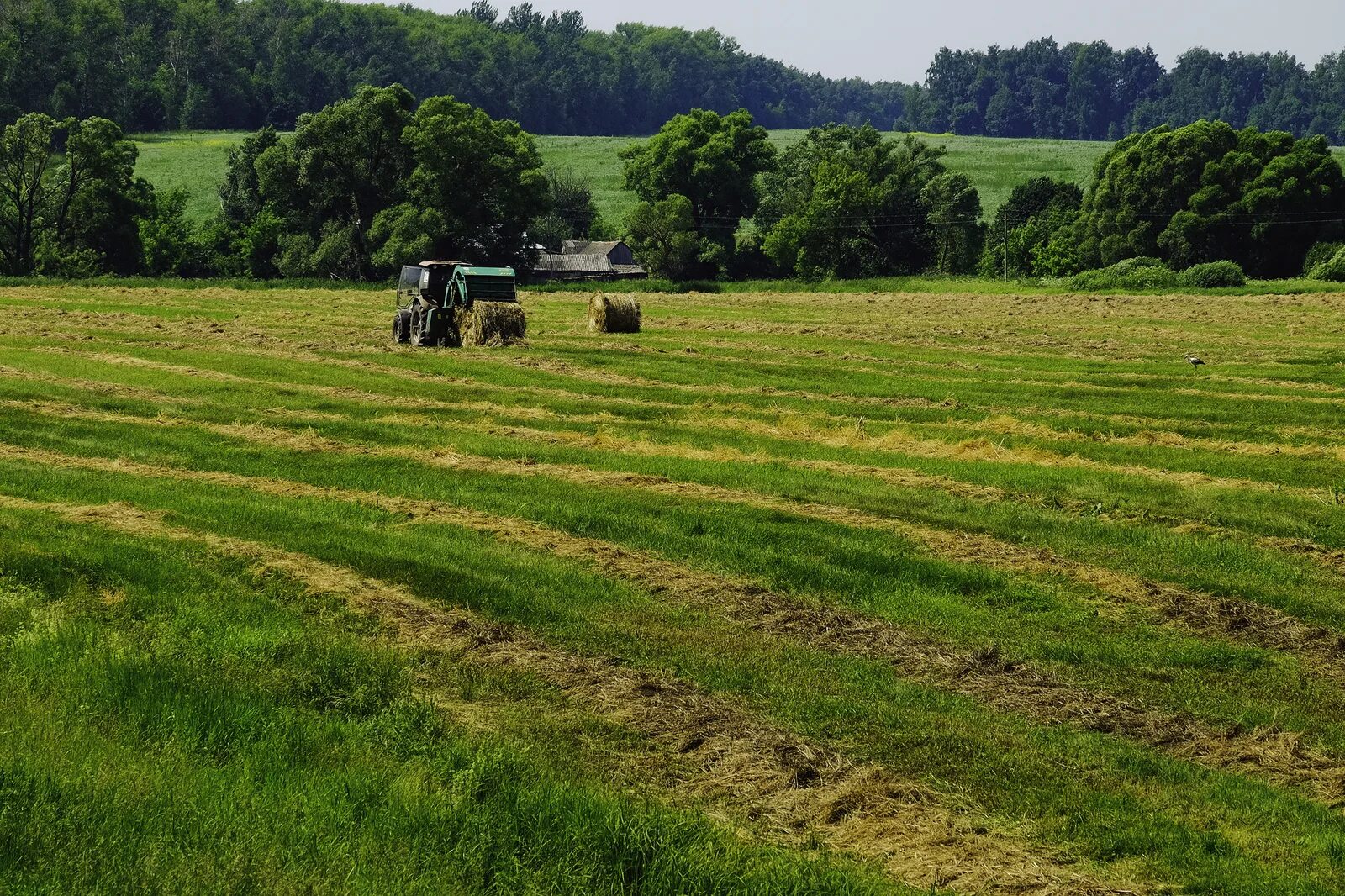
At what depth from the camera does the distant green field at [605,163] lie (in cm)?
14150

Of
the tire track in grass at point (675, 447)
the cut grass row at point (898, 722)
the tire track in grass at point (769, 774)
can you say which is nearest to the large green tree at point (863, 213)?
the tire track in grass at point (675, 447)

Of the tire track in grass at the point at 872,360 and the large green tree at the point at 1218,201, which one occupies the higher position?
the large green tree at the point at 1218,201

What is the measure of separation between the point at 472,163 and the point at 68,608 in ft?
277

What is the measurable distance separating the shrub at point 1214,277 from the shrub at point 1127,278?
1.13m

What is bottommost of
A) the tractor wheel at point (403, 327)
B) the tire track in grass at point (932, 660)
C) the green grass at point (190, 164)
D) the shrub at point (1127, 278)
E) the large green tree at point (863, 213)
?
the tire track in grass at point (932, 660)

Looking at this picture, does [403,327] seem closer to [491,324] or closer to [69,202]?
[491,324]

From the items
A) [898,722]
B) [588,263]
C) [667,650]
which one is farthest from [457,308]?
[588,263]

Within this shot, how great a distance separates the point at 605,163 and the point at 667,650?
16952 centimetres

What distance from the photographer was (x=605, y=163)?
177125 millimetres

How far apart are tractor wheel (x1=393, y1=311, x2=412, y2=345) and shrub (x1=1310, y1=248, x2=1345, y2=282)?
197 feet

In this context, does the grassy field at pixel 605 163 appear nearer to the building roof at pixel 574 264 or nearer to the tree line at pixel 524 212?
the tree line at pixel 524 212

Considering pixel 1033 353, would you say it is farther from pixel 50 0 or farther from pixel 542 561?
pixel 50 0

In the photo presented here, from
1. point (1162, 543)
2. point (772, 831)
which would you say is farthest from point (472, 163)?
point (772, 831)

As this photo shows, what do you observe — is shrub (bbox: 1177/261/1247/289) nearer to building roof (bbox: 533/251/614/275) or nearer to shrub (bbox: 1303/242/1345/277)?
shrub (bbox: 1303/242/1345/277)
